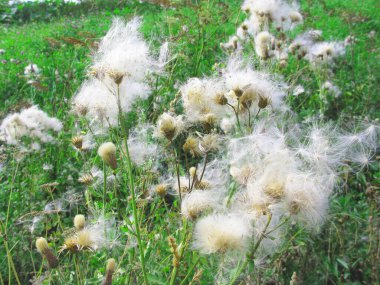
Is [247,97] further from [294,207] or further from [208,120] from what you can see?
[294,207]

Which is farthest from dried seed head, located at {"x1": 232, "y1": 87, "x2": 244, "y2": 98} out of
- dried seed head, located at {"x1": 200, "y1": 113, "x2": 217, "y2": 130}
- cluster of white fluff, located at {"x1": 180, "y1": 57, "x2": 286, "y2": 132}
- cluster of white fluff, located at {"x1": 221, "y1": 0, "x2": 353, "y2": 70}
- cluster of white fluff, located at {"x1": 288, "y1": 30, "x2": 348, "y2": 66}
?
cluster of white fluff, located at {"x1": 288, "y1": 30, "x2": 348, "y2": 66}

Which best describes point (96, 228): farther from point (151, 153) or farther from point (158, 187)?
point (151, 153)

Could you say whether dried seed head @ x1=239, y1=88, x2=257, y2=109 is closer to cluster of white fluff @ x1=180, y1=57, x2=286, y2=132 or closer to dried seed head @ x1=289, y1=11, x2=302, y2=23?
cluster of white fluff @ x1=180, y1=57, x2=286, y2=132

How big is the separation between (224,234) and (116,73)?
56cm

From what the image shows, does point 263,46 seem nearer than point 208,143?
No

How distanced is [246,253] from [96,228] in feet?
1.76

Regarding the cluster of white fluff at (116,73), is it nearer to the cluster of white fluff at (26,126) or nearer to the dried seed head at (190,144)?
the dried seed head at (190,144)

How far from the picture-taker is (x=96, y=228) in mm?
1461

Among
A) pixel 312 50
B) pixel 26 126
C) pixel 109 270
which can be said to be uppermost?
pixel 109 270

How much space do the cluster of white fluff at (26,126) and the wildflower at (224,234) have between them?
1415 mm

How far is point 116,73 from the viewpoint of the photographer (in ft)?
4.29

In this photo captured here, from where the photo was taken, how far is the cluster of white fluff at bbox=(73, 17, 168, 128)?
4.37 feet

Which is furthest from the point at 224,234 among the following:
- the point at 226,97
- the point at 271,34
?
the point at 271,34

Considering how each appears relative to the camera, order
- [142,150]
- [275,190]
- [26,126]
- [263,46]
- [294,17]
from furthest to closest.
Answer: [294,17] → [26,126] → [263,46] → [142,150] → [275,190]
